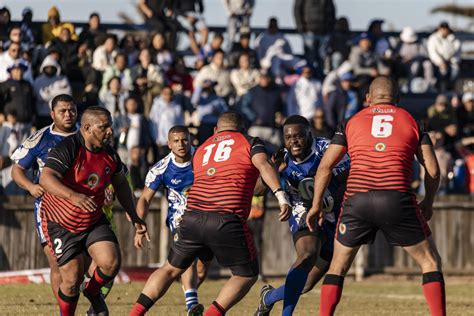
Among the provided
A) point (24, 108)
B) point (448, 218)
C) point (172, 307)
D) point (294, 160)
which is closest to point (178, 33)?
point (24, 108)

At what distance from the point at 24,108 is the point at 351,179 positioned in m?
11.1

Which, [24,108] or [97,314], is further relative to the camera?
[24,108]

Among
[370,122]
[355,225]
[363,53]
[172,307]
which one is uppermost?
[363,53]

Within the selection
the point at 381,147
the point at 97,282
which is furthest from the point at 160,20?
the point at 381,147

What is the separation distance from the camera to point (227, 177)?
11078 millimetres

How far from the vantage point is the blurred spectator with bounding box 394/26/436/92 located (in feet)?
87.4

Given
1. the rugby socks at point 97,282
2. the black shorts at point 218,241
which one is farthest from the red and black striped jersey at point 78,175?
the black shorts at point 218,241

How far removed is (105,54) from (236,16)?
3.55m

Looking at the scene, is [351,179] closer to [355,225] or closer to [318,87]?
[355,225]

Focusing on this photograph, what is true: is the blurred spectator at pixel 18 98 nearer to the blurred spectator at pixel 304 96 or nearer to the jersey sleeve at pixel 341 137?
the blurred spectator at pixel 304 96

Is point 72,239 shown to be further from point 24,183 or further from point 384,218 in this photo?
point 384,218

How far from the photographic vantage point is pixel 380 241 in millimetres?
22859

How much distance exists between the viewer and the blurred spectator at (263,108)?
74.1ft

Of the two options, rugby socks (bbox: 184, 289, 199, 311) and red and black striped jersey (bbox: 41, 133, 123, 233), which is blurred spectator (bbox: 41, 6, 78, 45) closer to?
rugby socks (bbox: 184, 289, 199, 311)
